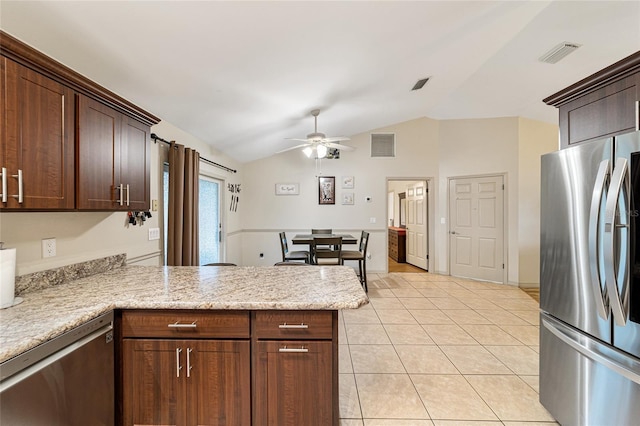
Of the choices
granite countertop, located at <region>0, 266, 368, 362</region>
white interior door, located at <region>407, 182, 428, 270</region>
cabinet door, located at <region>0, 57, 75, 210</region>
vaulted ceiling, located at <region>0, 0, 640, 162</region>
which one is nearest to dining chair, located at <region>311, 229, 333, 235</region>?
vaulted ceiling, located at <region>0, 0, 640, 162</region>

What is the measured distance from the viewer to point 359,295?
4.75ft

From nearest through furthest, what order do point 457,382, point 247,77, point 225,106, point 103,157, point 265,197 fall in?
point 103,157, point 457,382, point 247,77, point 225,106, point 265,197

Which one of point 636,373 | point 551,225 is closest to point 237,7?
point 551,225

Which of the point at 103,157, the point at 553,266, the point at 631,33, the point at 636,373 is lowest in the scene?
the point at 636,373

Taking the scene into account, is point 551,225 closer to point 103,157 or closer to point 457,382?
point 457,382

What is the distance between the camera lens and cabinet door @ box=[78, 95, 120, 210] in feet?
4.86

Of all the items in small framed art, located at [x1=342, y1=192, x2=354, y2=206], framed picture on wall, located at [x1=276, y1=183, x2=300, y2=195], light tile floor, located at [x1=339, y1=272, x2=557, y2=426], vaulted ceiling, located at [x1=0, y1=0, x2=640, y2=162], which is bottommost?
light tile floor, located at [x1=339, y1=272, x2=557, y2=426]

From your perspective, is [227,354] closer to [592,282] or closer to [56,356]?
[56,356]

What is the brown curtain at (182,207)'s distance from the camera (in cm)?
280

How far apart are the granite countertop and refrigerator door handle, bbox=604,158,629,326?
1146mm

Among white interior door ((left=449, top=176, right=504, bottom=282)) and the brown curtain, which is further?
white interior door ((left=449, top=176, right=504, bottom=282))

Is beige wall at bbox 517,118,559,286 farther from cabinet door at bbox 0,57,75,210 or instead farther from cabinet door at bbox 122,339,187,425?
cabinet door at bbox 0,57,75,210

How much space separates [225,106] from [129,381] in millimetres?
2512

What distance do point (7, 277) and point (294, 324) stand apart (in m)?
1.37
